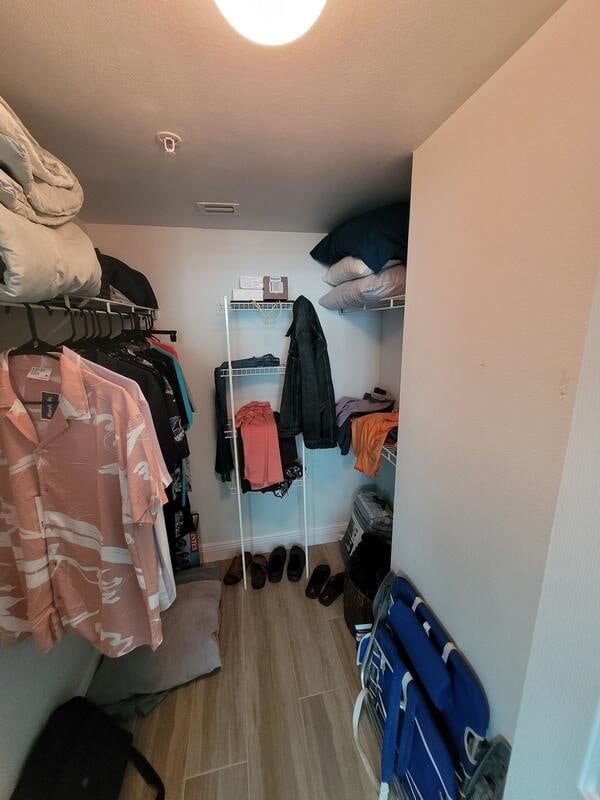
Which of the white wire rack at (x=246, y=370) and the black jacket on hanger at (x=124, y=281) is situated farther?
the white wire rack at (x=246, y=370)

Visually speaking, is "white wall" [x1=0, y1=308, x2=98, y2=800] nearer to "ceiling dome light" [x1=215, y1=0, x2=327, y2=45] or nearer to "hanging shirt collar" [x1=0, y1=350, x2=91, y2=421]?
"hanging shirt collar" [x1=0, y1=350, x2=91, y2=421]

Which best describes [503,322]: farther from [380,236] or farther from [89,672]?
[89,672]

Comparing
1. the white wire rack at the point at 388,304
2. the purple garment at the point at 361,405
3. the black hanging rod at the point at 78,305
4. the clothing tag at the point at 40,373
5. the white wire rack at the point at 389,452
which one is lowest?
the white wire rack at the point at 389,452

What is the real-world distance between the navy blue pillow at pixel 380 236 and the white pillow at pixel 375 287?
0.05 m

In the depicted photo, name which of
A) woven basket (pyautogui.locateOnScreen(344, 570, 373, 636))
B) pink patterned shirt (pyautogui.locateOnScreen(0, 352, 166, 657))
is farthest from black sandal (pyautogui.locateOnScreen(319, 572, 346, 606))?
pink patterned shirt (pyautogui.locateOnScreen(0, 352, 166, 657))

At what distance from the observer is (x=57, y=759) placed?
3.30 ft

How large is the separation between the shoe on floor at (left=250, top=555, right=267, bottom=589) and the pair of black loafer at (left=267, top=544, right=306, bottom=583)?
0.04 meters

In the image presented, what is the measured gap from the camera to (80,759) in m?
1.03

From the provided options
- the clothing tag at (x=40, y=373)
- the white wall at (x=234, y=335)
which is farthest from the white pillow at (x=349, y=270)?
the clothing tag at (x=40, y=373)

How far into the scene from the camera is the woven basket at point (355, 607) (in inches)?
60.9

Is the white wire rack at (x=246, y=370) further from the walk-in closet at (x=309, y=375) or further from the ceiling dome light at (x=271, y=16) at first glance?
the ceiling dome light at (x=271, y=16)

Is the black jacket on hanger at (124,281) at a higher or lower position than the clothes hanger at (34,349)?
higher

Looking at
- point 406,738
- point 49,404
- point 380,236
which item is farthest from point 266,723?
point 380,236

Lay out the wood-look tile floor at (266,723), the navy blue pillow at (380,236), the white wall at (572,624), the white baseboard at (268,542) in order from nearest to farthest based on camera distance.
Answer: the white wall at (572,624)
the wood-look tile floor at (266,723)
the navy blue pillow at (380,236)
the white baseboard at (268,542)
